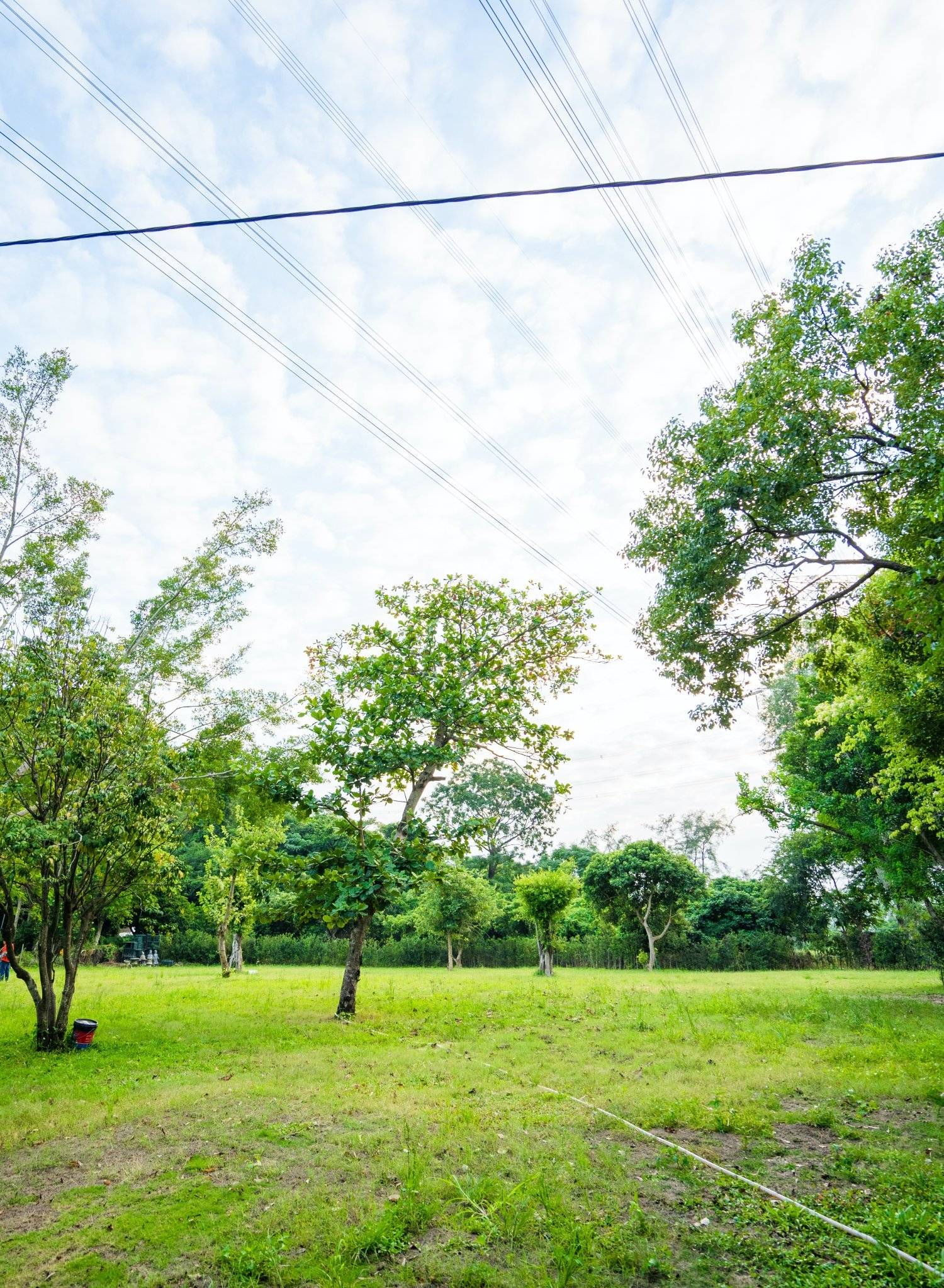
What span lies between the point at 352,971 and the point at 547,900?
44.1 feet

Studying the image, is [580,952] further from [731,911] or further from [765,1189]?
[765,1189]

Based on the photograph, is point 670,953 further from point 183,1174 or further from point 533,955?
point 183,1174

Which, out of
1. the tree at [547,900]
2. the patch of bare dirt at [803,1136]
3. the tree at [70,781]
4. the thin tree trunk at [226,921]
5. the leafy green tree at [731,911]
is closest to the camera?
the patch of bare dirt at [803,1136]

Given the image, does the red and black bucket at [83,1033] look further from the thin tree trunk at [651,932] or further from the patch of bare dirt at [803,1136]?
the thin tree trunk at [651,932]

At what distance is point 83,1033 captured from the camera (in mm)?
10344

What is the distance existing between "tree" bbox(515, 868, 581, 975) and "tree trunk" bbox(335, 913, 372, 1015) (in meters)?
13.0

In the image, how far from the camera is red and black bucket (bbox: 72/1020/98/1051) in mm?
10297

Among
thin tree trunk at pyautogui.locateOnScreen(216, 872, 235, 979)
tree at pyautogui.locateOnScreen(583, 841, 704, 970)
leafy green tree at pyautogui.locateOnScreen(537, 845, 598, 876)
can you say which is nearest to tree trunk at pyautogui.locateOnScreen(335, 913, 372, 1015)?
thin tree trunk at pyautogui.locateOnScreen(216, 872, 235, 979)

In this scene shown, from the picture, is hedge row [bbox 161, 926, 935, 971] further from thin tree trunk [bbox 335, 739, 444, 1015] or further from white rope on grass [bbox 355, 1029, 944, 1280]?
white rope on grass [bbox 355, 1029, 944, 1280]

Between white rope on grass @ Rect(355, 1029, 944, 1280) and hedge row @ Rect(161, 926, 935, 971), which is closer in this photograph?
white rope on grass @ Rect(355, 1029, 944, 1280)

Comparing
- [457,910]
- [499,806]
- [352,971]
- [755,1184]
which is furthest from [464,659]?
[499,806]

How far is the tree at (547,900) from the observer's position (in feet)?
85.5

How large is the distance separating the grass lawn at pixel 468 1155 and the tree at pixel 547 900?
47.0 feet

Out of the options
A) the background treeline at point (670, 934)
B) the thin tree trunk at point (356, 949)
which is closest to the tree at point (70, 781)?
the thin tree trunk at point (356, 949)
